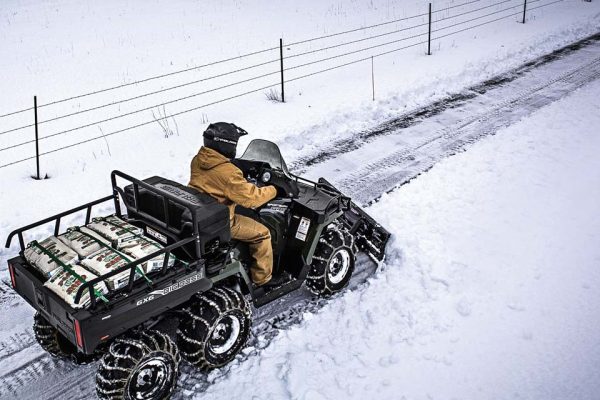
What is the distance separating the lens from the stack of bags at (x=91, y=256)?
4.88 meters

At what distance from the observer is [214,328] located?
5.46m

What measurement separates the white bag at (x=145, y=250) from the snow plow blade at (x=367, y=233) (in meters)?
Answer: 2.47

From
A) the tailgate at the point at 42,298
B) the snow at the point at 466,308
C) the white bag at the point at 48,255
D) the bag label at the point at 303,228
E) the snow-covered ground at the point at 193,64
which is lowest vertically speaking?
the snow at the point at 466,308

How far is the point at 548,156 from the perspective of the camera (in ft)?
31.7

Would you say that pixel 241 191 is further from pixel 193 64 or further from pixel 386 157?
pixel 193 64

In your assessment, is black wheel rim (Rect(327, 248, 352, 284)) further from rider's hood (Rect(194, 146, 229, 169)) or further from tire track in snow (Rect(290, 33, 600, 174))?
tire track in snow (Rect(290, 33, 600, 174))

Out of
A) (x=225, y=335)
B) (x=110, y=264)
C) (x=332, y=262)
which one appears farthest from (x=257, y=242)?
(x=110, y=264)

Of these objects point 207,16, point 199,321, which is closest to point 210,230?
point 199,321

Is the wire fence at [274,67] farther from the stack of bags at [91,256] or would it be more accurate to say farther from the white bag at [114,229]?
the stack of bags at [91,256]

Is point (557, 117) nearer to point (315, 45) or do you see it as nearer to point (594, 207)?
point (594, 207)

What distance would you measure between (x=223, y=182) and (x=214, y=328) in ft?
4.02

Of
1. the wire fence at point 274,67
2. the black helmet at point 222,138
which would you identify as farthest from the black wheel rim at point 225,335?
the wire fence at point 274,67

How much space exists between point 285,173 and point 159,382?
2.18 meters

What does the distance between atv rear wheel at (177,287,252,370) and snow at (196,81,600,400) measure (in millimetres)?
211
